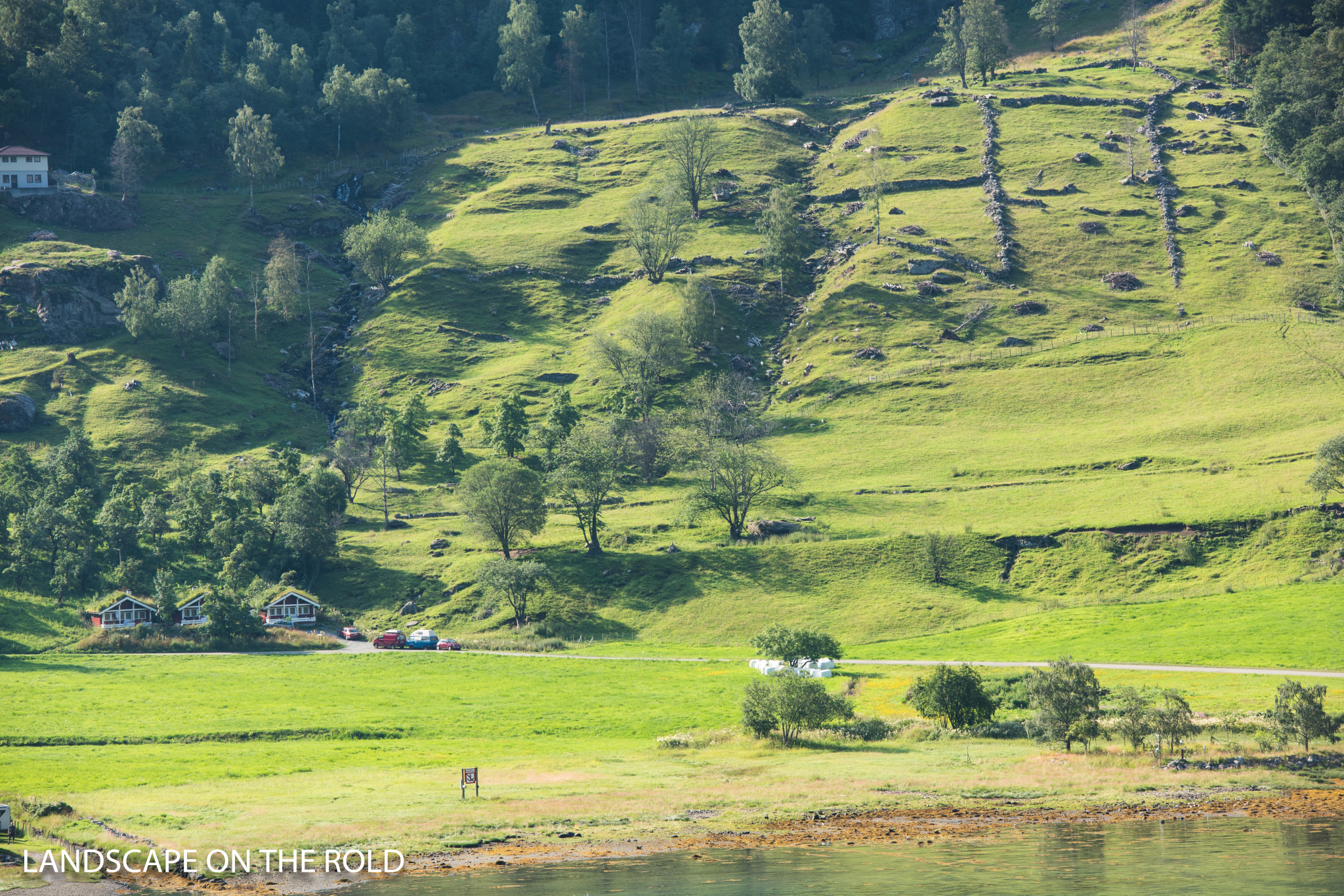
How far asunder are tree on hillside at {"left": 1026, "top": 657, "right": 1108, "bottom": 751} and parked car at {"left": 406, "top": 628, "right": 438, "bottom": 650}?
2683 inches

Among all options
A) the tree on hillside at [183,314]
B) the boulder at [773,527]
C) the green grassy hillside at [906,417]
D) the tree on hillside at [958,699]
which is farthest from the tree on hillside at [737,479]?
the tree on hillside at [183,314]

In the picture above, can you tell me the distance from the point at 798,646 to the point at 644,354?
8534 centimetres

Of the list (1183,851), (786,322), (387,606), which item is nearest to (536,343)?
(786,322)

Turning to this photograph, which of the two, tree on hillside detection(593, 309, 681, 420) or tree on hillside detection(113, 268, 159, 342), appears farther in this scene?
tree on hillside detection(113, 268, 159, 342)

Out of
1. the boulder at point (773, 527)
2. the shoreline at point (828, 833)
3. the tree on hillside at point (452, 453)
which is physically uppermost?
the tree on hillside at point (452, 453)

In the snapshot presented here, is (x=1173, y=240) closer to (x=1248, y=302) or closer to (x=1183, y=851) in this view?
(x=1248, y=302)

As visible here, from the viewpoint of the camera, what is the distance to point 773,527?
124312 millimetres

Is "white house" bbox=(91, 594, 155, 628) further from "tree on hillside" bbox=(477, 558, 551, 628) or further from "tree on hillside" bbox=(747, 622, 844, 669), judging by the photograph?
"tree on hillside" bbox=(747, 622, 844, 669)

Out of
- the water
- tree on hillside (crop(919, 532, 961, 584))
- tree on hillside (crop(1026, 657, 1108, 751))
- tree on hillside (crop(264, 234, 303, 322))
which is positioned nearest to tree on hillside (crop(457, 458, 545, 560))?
tree on hillside (crop(919, 532, 961, 584))

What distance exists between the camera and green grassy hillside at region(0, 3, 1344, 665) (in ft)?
345

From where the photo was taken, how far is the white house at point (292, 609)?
117875mm

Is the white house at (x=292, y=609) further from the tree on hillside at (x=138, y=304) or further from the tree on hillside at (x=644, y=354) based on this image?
the tree on hillside at (x=138, y=304)

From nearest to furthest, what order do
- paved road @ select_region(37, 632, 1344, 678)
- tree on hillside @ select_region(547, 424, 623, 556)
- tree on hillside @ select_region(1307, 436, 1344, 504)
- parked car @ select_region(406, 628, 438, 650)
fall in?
1. paved road @ select_region(37, 632, 1344, 678)
2. tree on hillside @ select_region(1307, 436, 1344, 504)
3. parked car @ select_region(406, 628, 438, 650)
4. tree on hillside @ select_region(547, 424, 623, 556)

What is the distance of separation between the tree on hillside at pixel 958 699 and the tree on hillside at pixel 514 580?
5632cm
